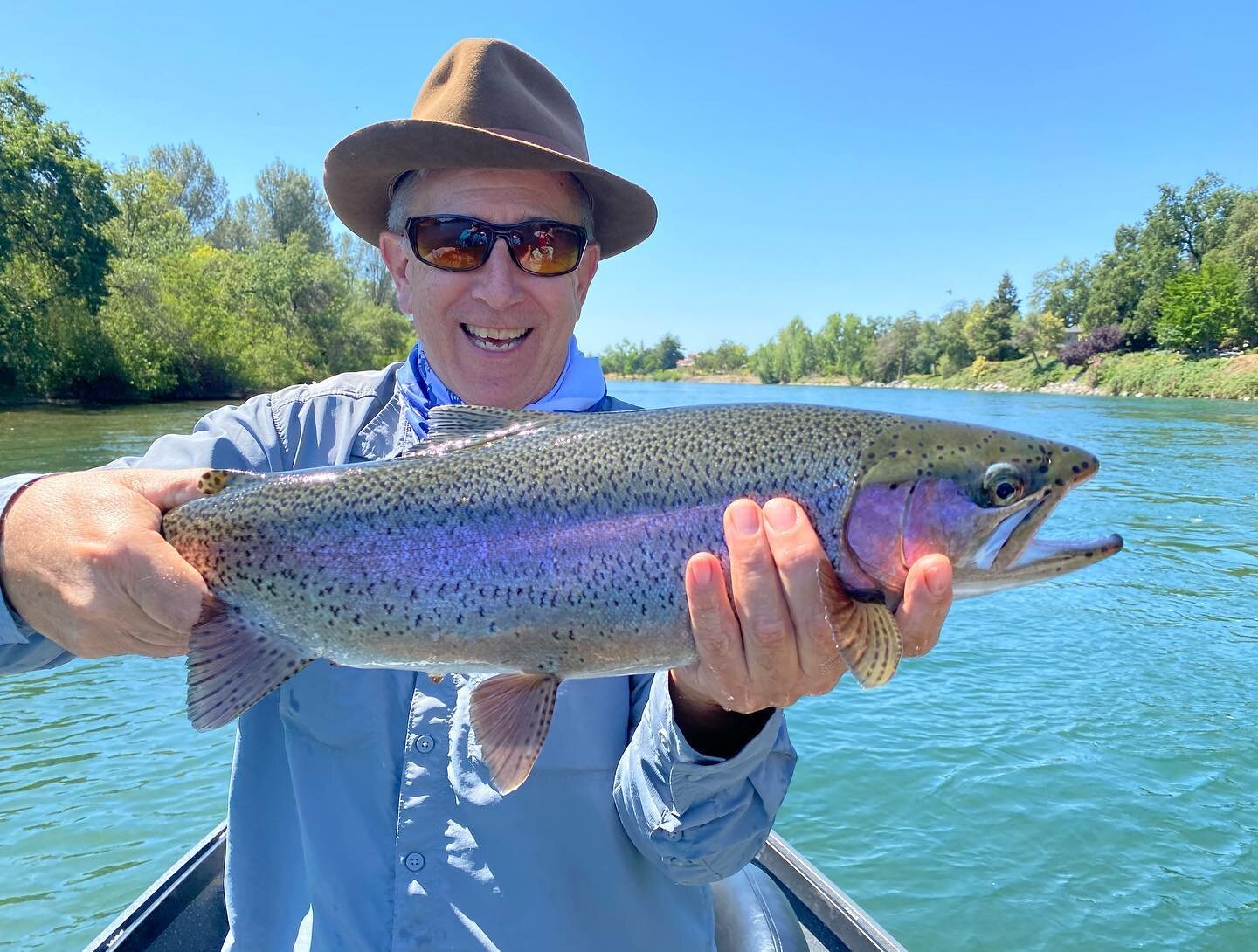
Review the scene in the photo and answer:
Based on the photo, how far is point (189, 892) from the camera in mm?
3668

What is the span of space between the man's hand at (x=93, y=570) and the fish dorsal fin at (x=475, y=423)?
2.57ft

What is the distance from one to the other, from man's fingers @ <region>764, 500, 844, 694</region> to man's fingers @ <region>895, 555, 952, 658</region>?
221mm

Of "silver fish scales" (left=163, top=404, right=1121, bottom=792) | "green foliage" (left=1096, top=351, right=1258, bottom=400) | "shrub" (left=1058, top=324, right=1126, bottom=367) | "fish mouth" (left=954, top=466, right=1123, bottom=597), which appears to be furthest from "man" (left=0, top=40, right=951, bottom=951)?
"shrub" (left=1058, top=324, right=1126, bottom=367)

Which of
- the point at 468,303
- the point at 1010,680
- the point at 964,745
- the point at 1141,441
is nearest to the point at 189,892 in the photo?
the point at 468,303

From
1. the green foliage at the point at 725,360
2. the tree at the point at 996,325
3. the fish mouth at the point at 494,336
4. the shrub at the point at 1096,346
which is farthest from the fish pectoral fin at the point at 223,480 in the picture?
the green foliage at the point at 725,360

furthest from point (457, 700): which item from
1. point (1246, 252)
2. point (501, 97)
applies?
point (1246, 252)

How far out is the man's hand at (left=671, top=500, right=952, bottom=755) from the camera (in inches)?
84.7

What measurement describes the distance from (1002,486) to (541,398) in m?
1.85

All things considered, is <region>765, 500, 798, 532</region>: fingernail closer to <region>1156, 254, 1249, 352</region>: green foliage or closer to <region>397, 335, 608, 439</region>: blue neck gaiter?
<region>397, 335, 608, 439</region>: blue neck gaiter

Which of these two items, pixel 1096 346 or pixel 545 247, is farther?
pixel 1096 346

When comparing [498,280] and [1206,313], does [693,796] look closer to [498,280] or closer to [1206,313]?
[498,280]

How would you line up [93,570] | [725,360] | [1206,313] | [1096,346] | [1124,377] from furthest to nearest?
[725,360] → [1096,346] → [1206,313] → [1124,377] → [93,570]

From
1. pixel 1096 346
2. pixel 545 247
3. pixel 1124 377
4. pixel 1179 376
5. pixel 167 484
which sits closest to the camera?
pixel 167 484

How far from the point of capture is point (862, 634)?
221 cm
